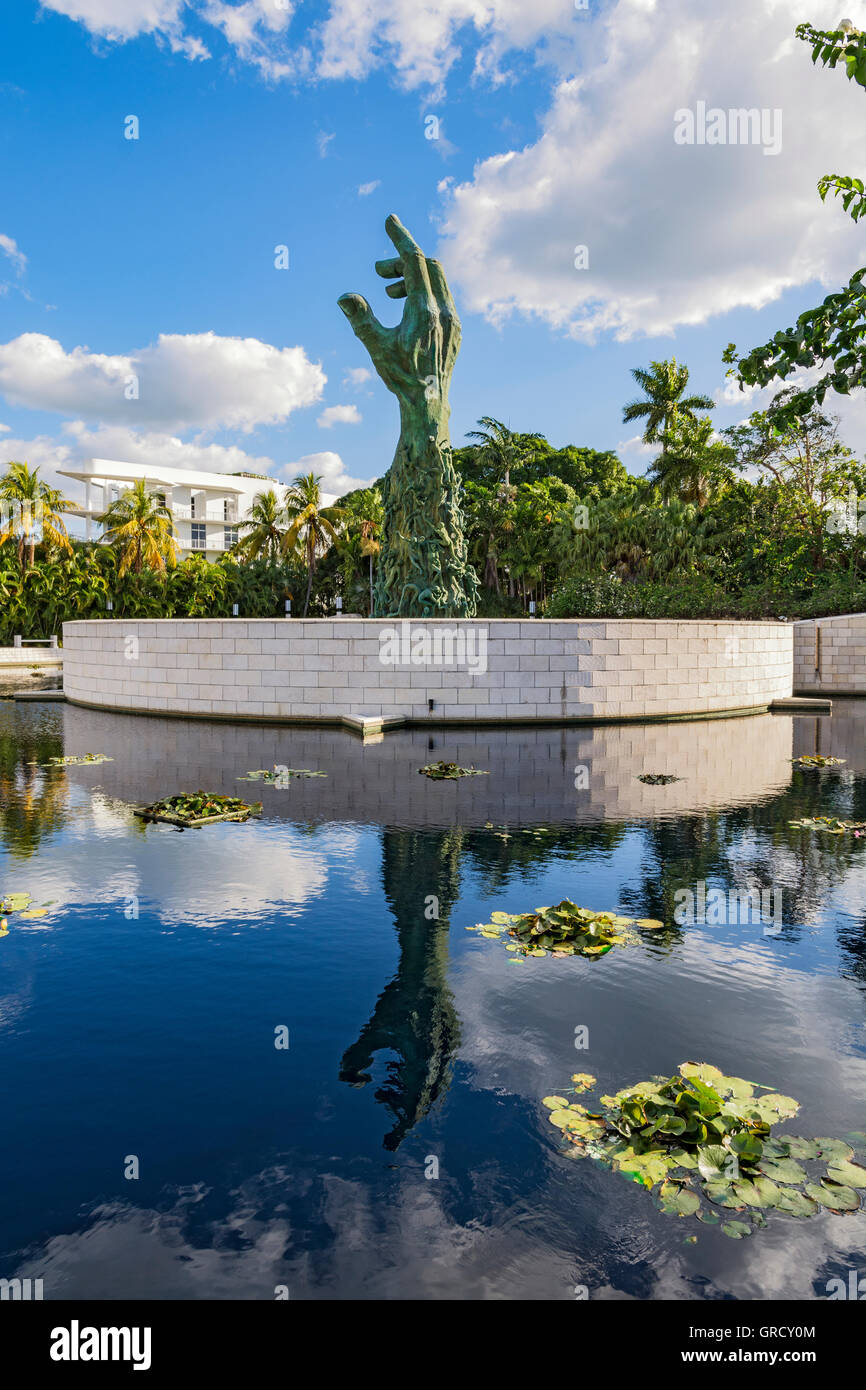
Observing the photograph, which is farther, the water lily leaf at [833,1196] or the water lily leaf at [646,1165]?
the water lily leaf at [646,1165]

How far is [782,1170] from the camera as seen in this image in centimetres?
319

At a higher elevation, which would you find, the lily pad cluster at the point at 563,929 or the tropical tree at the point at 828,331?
the tropical tree at the point at 828,331

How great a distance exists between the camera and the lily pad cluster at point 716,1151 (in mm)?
3033

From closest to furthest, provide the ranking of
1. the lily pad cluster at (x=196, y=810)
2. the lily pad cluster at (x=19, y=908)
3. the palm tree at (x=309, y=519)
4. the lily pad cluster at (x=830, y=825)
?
the lily pad cluster at (x=19, y=908) → the lily pad cluster at (x=830, y=825) → the lily pad cluster at (x=196, y=810) → the palm tree at (x=309, y=519)

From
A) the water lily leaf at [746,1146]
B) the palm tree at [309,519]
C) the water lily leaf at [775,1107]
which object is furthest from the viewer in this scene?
the palm tree at [309,519]

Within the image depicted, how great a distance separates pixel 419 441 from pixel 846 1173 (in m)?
18.2

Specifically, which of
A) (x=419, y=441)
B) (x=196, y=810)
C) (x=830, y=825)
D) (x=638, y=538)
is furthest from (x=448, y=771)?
(x=638, y=538)

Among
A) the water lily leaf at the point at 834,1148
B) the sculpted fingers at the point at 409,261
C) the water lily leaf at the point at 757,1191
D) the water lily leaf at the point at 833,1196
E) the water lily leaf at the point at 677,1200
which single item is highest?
the sculpted fingers at the point at 409,261

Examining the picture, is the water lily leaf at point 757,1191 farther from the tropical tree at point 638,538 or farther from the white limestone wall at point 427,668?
the tropical tree at point 638,538

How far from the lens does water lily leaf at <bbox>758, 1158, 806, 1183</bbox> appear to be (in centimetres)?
314

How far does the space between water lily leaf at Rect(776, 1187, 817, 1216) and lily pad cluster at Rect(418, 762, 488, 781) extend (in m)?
7.71

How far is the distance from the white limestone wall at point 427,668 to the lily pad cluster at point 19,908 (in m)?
9.59

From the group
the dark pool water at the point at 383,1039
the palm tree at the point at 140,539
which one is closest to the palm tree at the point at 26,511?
the palm tree at the point at 140,539
